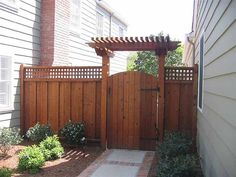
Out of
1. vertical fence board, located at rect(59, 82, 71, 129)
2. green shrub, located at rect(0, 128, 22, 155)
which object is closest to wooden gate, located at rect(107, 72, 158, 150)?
vertical fence board, located at rect(59, 82, 71, 129)

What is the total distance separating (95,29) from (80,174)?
9.74m

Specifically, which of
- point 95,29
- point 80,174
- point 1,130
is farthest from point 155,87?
point 95,29

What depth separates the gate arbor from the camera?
27.4 feet

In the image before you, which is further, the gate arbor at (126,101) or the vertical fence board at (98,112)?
the vertical fence board at (98,112)

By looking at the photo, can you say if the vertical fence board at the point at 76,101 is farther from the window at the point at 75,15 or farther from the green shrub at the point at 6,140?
the window at the point at 75,15

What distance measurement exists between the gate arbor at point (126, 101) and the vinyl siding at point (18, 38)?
7.34 ft

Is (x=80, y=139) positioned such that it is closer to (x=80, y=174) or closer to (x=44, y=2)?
(x=80, y=174)

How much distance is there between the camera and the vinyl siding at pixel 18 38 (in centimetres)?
879

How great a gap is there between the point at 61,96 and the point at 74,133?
133 centimetres

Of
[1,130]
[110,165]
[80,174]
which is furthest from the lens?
[1,130]

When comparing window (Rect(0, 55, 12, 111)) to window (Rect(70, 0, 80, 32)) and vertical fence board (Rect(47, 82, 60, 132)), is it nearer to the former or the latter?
vertical fence board (Rect(47, 82, 60, 132))

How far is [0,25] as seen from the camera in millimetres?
8555

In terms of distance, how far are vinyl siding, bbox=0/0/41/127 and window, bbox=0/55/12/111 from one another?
0.53 feet

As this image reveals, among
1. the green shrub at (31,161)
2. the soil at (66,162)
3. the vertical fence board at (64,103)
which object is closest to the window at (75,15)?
the vertical fence board at (64,103)
